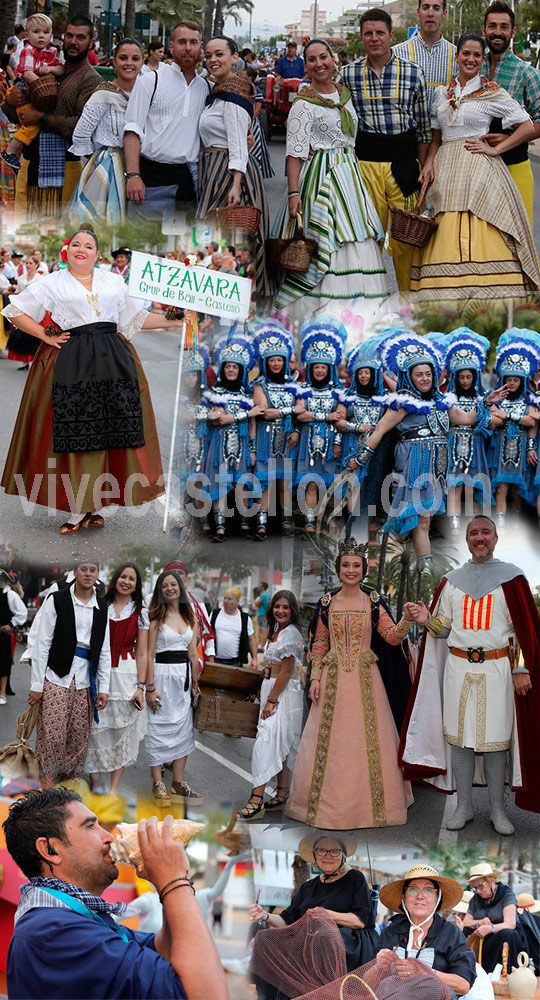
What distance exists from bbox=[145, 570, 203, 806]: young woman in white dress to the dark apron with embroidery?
0.74 meters

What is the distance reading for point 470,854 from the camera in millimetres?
5625

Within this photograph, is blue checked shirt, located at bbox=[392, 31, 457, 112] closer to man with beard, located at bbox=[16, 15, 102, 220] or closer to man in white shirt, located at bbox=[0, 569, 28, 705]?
man with beard, located at bbox=[16, 15, 102, 220]

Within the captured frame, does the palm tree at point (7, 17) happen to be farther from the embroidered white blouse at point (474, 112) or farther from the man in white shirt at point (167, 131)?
the embroidered white blouse at point (474, 112)

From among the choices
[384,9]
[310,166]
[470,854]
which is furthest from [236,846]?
[384,9]

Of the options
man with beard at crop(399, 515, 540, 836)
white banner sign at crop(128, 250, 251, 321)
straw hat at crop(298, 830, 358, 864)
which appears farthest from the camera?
white banner sign at crop(128, 250, 251, 321)

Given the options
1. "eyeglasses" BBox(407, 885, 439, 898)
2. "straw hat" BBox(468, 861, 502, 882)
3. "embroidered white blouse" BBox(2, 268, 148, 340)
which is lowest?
"straw hat" BBox(468, 861, 502, 882)

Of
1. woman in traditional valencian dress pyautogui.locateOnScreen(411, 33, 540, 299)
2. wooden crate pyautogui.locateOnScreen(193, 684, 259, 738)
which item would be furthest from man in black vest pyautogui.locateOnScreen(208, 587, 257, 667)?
woman in traditional valencian dress pyautogui.locateOnScreen(411, 33, 540, 299)

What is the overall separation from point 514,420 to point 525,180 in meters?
1.56

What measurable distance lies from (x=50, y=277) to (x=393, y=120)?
2.06m

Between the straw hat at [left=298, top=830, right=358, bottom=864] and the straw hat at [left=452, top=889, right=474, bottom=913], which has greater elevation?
the straw hat at [left=298, top=830, right=358, bottom=864]

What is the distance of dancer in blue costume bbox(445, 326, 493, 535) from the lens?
6.38 metres

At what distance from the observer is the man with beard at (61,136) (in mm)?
7109

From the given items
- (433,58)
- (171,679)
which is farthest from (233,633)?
(433,58)

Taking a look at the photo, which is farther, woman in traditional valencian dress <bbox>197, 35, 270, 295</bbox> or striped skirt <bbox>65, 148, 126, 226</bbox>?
striped skirt <bbox>65, 148, 126, 226</bbox>
